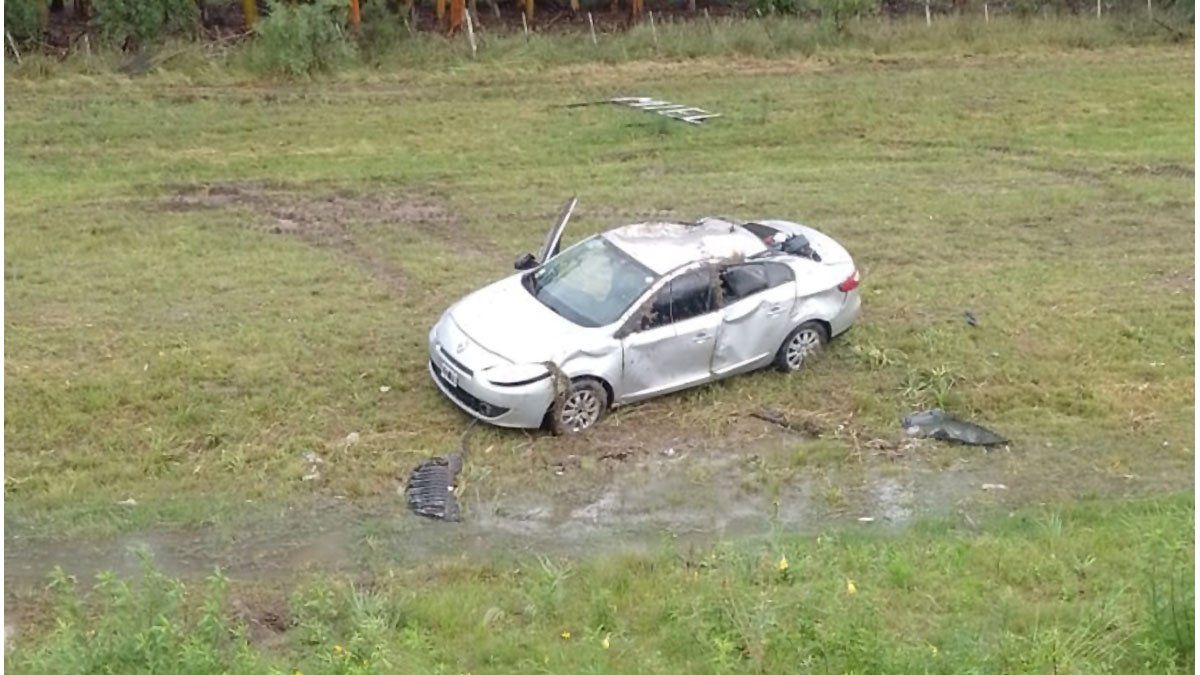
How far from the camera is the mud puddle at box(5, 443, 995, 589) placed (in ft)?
27.1

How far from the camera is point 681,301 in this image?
10695 mm

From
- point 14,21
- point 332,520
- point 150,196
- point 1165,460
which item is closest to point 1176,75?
point 1165,460

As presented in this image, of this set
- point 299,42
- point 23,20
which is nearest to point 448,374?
point 299,42

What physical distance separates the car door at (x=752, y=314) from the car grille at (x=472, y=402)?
1.97 metres

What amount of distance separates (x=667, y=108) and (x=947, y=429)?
39.5ft

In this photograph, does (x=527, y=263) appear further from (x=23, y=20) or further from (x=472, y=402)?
(x=23, y=20)

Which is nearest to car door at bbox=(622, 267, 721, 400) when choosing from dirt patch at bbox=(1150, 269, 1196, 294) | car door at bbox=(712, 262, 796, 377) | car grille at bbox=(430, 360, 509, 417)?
car door at bbox=(712, 262, 796, 377)

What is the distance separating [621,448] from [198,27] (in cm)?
2121

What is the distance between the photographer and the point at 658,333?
10.6 m

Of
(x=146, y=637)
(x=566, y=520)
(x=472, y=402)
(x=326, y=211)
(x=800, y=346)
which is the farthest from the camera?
(x=326, y=211)

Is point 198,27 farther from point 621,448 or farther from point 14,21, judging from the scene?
point 621,448

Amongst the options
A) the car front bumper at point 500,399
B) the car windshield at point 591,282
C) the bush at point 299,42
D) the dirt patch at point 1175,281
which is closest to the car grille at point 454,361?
the car front bumper at point 500,399

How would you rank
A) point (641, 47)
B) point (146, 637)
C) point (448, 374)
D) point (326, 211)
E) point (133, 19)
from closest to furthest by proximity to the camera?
1. point (146, 637)
2. point (448, 374)
3. point (326, 211)
4. point (641, 47)
5. point (133, 19)

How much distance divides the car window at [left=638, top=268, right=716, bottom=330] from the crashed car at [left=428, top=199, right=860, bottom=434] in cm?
1
